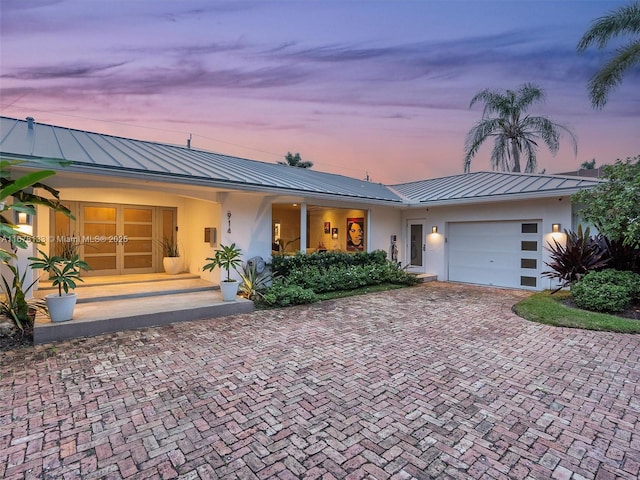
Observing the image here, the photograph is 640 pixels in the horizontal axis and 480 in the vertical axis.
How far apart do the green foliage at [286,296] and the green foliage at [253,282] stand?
0.29 m

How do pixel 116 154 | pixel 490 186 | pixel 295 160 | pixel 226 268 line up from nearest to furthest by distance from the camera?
pixel 226 268, pixel 116 154, pixel 490 186, pixel 295 160

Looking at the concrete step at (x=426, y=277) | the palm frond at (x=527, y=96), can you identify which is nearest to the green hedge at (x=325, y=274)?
the concrete step at (x=426, y=277)

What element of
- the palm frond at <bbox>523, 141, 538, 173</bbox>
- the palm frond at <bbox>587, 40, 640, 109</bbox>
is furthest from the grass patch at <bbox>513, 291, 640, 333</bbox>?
the palm frond at <bbox>523, 141, 538, 173</bbox>

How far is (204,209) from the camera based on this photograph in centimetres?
980

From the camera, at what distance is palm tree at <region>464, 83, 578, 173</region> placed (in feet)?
56.1

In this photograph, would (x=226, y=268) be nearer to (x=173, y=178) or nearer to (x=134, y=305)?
(x=134, y=305)

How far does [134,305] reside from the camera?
6.82 metres

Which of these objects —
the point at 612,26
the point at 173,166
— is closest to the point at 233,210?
the point at 173,166

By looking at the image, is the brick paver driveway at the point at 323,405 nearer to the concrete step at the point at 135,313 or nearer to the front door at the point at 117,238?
the concrete step at the point at 135,313

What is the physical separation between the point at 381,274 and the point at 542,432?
810 cm

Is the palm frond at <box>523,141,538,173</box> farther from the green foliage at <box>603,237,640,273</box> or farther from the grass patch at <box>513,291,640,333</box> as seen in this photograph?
the grass patch at <box>513,291,640,333</box>

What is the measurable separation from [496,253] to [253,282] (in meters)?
8.18

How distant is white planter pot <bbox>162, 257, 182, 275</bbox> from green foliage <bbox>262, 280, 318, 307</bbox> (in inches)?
142

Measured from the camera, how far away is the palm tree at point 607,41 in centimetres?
909
